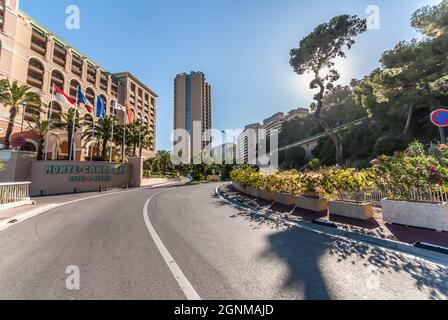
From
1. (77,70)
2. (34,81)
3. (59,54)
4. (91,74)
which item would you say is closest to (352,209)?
(34,81)

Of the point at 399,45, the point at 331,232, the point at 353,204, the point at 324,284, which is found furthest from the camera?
the point at 399,45

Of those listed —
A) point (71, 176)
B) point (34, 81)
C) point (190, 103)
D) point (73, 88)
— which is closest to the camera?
point (71, 176)

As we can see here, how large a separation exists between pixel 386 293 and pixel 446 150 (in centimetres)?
613

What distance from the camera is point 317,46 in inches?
873

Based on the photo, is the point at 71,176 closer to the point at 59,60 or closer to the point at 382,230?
the point at 382,230

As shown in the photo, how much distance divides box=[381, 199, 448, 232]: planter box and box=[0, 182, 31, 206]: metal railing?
55.6 feet

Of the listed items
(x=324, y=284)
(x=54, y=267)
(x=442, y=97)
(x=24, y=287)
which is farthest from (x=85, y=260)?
(x=442, y=97)

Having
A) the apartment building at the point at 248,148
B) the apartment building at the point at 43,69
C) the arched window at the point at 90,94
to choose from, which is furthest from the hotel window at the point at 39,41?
the apartment building at the point at 248,148

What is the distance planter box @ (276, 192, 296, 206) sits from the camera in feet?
34.9

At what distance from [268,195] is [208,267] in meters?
9.47

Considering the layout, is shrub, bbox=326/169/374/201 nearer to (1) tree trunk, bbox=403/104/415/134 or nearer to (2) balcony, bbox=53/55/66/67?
(1) tree trunk, bbox=403/104/415/134

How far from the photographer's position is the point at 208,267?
3971mm

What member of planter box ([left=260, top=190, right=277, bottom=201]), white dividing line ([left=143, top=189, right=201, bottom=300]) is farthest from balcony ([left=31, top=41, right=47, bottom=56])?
white dividing line ([left=143, top=189, right=201, bottom=300])
